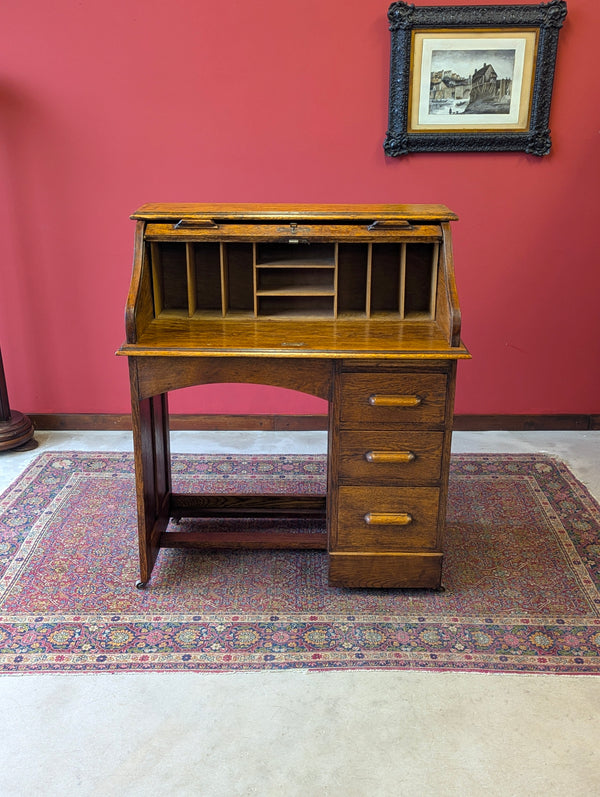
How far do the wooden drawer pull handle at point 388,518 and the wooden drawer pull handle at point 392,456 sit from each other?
190 mm

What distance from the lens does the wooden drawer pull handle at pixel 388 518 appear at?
2.31 m

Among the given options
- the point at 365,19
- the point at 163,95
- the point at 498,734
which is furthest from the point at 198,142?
the point at 498,734

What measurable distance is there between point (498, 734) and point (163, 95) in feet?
9.58

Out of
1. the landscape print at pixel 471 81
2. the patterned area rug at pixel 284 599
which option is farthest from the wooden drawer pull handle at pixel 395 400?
the landscape print at pixel 471 81

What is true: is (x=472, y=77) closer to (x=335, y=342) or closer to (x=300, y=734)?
(x=335, y=342)

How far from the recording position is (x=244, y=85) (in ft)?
10.8

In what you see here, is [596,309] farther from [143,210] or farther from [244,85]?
[143,210]

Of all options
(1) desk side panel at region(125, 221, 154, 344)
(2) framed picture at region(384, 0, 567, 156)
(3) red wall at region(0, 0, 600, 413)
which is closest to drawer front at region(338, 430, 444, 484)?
(1) desk side panel at region(125, 221, 154, 344)

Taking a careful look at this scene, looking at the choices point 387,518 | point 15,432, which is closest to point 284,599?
point 387,518

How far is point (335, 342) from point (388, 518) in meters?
0.60

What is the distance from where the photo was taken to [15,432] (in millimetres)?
3445

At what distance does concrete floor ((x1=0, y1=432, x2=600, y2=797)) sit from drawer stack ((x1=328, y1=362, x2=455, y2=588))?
0.41 m

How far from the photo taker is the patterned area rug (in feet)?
6.92

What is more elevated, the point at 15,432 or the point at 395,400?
the point at 395,400
